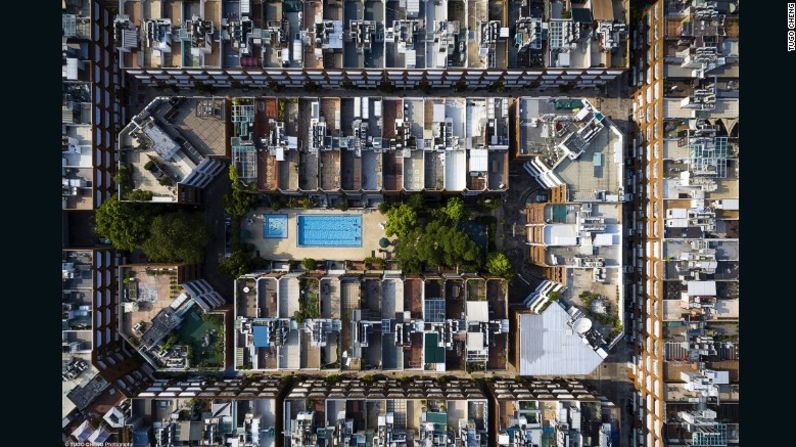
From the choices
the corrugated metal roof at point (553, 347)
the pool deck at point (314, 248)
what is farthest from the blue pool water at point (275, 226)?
the corrugated metal roof at point (553, 347)

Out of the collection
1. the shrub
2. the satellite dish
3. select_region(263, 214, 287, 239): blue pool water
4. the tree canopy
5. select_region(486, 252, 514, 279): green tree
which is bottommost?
the satellite dish

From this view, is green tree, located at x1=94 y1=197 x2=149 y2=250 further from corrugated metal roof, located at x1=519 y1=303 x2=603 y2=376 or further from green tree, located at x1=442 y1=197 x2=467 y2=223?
corrugated metal roof, located at x1=519 y1=303 x2=603 y2=376

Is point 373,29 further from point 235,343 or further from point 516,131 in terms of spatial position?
point 235,343

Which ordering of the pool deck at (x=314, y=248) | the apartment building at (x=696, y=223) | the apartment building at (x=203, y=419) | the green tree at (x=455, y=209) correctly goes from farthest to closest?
the pool deck at (x=314, y=248)
the green tree at (x=455, y=209)
the apartment building at (x=203, y=419)
the apartment building at (x=696, y=223)

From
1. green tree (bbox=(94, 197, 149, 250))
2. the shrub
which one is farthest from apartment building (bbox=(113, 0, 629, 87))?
green tree (bbox=(94, 197, 149, 250))

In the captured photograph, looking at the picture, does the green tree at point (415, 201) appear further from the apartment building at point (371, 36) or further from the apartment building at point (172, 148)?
the apartment building at point (172, 148)

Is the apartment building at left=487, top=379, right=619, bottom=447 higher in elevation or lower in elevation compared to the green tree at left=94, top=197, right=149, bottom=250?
lower

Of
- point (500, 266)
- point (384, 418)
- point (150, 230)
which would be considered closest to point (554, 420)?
point (500, 266)
